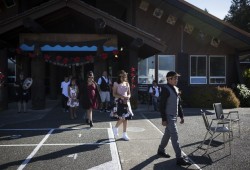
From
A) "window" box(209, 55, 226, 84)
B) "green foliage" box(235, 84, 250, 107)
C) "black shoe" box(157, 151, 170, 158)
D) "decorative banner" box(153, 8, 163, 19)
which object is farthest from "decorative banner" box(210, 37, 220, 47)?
"black shoe" box(157, 151, 170, 158)

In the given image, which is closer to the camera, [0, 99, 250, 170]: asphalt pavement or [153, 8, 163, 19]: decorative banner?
[0, 99, 250, 170]: asphalt pavement

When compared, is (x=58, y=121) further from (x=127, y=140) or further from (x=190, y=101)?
(x=190, y=101)

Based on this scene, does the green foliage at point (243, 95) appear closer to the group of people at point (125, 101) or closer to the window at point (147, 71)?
the window at point (147, 71)

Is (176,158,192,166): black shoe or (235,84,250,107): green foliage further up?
(235,84,250,107): green foliage

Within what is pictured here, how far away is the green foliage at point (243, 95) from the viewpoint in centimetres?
1848

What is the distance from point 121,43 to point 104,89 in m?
3.37

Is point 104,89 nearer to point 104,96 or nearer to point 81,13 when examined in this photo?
point 104,96

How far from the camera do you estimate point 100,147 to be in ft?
25.6

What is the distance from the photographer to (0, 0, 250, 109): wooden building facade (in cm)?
1421

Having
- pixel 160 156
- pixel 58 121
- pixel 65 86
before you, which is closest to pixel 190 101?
pixel 65 86

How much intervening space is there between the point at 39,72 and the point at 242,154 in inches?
412

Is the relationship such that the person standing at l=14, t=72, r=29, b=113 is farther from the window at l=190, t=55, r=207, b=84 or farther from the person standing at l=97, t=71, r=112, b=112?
the window at l=190, t=55, r=207, b=84

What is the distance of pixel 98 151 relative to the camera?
24.3ft

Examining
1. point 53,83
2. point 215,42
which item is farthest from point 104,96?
point 215,42
